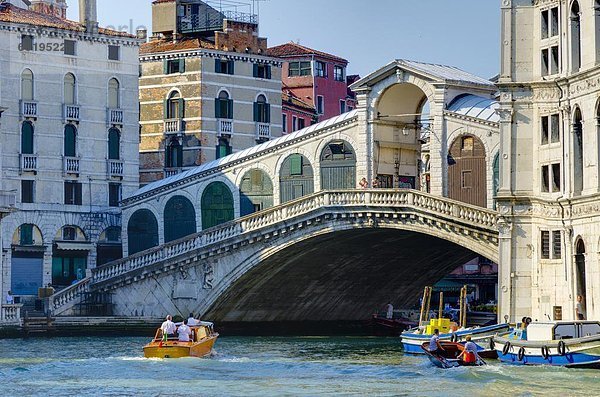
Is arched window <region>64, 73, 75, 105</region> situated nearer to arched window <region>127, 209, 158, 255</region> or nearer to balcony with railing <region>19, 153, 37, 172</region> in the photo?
balcony with railing <region>19, 153, 37, 172</region>

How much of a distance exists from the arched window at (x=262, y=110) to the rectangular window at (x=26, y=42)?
12.8m

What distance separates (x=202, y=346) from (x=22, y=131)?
833 inches

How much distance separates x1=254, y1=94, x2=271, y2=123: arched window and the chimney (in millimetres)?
10022

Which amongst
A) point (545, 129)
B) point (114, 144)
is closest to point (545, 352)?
point (545, 129)

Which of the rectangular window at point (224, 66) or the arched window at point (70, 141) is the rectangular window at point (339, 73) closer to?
the rectangular window at point (224, 66)

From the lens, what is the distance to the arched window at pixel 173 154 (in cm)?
8800

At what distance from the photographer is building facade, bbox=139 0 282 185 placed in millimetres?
87562

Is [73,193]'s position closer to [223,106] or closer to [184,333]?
[223,106]

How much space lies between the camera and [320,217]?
73438mm

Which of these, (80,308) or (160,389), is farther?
(80,308)

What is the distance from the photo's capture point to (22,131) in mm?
80438

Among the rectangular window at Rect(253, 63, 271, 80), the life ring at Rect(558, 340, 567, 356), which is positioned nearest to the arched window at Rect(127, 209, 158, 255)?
the rectangular window at Rect(253, 63, 271, 80)

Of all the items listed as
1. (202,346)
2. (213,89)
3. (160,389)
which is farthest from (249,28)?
(160,389)

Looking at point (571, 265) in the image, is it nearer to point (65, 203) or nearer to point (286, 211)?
point (286, 211)
